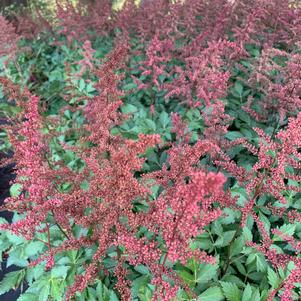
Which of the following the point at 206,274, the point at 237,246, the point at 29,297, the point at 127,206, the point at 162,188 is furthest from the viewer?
the point at 162,188

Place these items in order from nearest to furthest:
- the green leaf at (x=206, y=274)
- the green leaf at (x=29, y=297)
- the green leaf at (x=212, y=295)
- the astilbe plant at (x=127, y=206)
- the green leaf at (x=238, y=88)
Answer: the astilbe plant at (x=127, y=206) < the green leaf at (x=212, y=295) < the green leaf at (x=206, y=274) < the green leaf at (x=29, y=297) < the green leaf at (x=238, y=88)

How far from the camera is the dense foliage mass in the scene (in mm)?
1809

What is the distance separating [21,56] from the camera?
6.59 m

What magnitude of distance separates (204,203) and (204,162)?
1.90 meters

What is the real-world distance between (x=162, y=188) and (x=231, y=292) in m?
1.17

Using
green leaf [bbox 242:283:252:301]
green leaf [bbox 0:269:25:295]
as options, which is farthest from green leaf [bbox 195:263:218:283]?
green leaf [bbox 0:269:25:295]

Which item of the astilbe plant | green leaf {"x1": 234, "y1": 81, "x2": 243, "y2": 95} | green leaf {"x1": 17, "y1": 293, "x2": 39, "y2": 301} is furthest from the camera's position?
green leaf {"x1": 234, "y1": 81, "x2": 243, "y2": 95}

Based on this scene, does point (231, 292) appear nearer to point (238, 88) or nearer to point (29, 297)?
point (29, 297)

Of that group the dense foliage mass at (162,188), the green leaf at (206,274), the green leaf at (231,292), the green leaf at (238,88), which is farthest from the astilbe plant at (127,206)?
the green leaf at (238,88)

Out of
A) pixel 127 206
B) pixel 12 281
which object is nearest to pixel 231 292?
pixel 127 206

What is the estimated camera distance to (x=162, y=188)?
329 cm

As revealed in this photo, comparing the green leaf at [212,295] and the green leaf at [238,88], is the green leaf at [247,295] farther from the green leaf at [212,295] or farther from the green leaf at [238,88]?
the green leaf at [238,88]

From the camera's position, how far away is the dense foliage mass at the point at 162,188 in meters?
1.81

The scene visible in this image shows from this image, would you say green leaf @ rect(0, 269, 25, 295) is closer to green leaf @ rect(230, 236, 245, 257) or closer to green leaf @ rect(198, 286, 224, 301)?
green leaf @ rect(198, 286, 224, 301)
